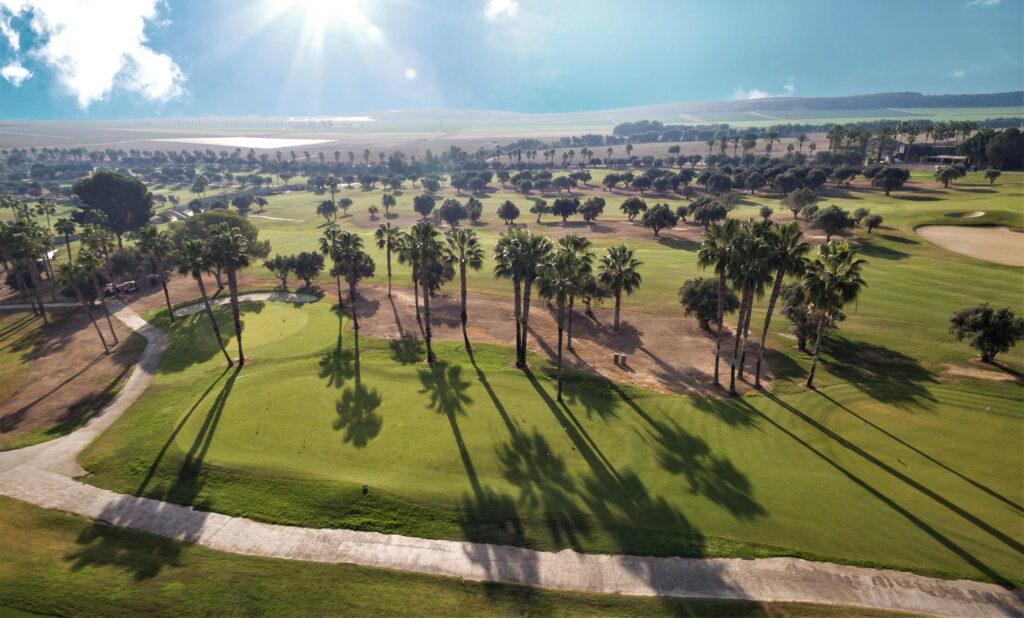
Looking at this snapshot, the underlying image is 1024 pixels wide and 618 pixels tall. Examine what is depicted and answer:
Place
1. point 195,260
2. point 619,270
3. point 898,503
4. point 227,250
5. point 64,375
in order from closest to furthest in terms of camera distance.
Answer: point 898,503
point 227,250
point 64,375
point 195,260
point 619,270

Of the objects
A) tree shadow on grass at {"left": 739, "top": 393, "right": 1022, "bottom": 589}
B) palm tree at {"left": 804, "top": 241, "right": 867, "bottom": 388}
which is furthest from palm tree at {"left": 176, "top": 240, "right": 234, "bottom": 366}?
palm tree at {"left": 804, "top": 241, "right": 867, "bottom": 388}

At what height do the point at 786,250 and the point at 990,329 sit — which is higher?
the point at 786,250

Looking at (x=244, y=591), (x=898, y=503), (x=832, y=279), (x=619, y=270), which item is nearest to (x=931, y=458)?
(x=898, y=503)

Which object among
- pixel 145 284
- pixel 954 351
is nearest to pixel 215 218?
pixel 145 284

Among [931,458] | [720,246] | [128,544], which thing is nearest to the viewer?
[128,544]

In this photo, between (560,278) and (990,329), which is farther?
(990,329)

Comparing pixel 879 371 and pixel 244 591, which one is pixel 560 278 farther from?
pixel 879 371

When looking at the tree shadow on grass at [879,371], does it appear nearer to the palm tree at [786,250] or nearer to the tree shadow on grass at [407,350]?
the palm tree at [786,250]
